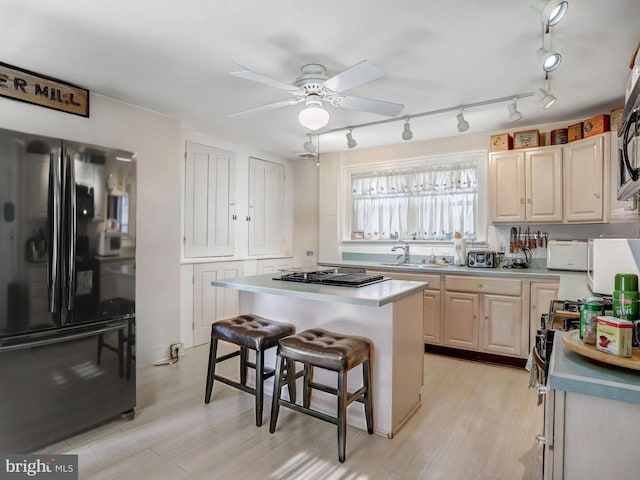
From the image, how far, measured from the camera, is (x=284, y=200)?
5.42 meters

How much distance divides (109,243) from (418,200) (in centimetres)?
355

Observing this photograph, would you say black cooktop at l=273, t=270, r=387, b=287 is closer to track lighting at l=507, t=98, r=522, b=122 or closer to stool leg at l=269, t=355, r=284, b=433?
stool leg at l=269, t=355, r=284, b=433

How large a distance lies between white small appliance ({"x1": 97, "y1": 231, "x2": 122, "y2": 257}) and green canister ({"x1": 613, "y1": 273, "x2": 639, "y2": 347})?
2601 mm

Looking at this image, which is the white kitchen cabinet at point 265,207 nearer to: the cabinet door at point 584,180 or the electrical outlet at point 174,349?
the electrical outlet at point 174,349

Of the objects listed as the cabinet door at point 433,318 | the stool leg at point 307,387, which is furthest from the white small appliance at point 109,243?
the cabinet door at point 433,318

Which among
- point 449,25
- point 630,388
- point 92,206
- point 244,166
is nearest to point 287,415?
point 92,206

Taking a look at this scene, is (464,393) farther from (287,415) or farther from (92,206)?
(92,206)

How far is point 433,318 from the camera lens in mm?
3799

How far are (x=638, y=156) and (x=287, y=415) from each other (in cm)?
249

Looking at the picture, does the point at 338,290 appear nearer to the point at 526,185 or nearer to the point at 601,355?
the point at 601,355

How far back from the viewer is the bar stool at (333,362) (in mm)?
1979

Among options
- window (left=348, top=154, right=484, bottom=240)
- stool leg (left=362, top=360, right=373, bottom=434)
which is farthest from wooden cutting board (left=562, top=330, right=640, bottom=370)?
window (left=348, top=154, right=484, bottom=240)

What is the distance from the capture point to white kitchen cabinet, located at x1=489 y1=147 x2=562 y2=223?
343 centimetres

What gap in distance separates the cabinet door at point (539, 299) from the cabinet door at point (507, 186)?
2.38 feet
